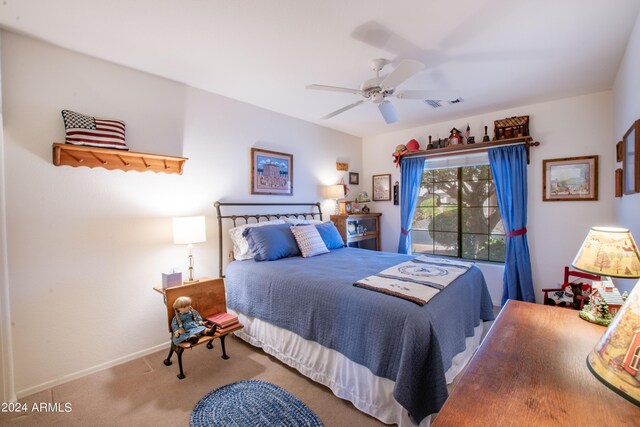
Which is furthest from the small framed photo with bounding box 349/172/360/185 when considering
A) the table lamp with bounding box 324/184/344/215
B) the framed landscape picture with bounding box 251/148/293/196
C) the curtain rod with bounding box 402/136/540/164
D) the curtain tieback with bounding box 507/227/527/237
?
the curtain tieback with bounding box 507/227/527/237

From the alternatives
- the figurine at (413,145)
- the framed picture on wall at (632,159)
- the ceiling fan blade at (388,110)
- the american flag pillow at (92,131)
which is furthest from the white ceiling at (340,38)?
the figurine at (413,145)

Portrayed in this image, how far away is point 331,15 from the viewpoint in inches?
73.3

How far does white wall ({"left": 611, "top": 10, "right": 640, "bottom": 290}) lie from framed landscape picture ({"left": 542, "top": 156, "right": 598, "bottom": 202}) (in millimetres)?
408

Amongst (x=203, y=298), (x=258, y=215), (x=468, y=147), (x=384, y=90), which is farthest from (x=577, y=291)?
(x=203, y=298)

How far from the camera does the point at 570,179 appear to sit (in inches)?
132

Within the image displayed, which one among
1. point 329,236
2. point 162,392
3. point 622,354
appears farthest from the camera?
point 329,236

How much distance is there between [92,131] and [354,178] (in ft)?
12.2

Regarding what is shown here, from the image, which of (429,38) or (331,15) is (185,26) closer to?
(331,15)

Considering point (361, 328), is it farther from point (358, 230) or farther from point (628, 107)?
point (358, 230)

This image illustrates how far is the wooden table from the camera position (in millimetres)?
787

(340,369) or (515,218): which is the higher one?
(515,218)

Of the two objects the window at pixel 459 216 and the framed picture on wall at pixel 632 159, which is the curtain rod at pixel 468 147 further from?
the framed picture on wall at pixel 632 159

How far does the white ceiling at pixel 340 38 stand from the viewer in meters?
1.80

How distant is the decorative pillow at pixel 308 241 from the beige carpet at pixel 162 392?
108 centimetres
